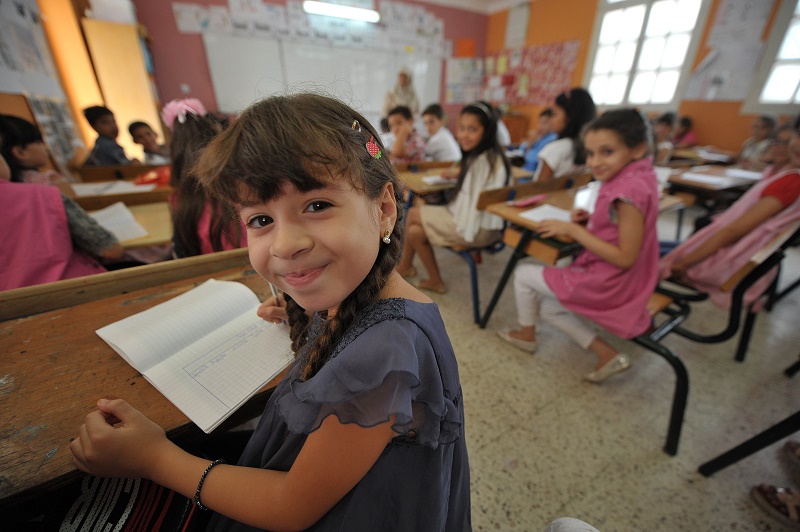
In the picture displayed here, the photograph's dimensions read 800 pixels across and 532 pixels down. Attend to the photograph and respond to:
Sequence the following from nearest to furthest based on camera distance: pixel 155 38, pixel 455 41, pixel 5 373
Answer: pixel 5 373 < pixel 155 38 < pixel 455 41

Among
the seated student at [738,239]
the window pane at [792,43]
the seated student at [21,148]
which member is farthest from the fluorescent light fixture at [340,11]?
the seated student at [738,239]

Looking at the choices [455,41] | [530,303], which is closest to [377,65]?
[455,41]

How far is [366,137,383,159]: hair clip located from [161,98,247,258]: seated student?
0.77 meters

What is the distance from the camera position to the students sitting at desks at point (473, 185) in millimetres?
1887

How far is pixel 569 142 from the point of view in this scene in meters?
2.39

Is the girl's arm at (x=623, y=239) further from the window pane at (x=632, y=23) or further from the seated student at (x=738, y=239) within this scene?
the window pane at (x=632, y=23)

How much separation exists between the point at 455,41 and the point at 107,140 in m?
6.03

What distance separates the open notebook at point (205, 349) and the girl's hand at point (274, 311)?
0.7 inches

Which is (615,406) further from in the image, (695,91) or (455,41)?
(455,41)

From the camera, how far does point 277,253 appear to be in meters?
0.42

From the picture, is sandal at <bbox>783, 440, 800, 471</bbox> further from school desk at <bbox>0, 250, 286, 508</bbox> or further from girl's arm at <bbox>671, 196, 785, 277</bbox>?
school desk at <bbox>0, 250, 286, 508</bbox>

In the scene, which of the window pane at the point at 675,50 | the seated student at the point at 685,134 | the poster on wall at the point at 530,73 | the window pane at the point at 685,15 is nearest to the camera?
the window pane at the point at 685,15

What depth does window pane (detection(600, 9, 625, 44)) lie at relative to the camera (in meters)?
4.65

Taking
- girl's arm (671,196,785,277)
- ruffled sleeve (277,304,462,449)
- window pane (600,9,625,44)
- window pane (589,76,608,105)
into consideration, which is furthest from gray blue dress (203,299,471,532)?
window pane (600,9,625,44)
